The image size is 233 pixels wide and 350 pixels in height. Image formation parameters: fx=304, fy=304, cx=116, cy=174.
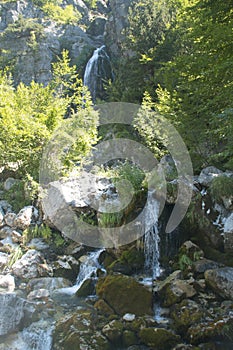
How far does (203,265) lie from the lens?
721cm

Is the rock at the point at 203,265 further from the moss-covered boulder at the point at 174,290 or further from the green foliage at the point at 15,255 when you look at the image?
the green foliage at the point at 15,255

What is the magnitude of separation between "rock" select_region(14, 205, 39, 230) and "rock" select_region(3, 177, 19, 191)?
2356 millimetres

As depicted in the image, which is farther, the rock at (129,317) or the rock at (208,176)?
the rock at (208,176)

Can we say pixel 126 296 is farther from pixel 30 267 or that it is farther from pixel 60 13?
pixel 60 13

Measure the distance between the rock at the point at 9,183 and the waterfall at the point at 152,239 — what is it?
22.6 feet

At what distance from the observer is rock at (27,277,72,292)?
26.6 feet

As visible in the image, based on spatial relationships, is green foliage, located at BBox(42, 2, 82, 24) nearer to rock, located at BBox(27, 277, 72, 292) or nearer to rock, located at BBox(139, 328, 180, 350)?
rock, located at BBox(27, 277, 72, 292)

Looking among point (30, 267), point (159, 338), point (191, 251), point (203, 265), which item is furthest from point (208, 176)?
point (30, 267)

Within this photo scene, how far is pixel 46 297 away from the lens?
7.61 m

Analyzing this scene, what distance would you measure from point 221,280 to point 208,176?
3.14 meters

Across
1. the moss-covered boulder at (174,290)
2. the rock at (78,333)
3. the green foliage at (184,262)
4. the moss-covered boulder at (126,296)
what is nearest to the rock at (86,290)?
the moss-covered boulder at (126,296)

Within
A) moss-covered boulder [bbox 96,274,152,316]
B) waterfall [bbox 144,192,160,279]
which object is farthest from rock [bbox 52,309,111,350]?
waterfall [bbox 144,192,160,279]

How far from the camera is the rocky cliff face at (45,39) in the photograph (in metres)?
26.5

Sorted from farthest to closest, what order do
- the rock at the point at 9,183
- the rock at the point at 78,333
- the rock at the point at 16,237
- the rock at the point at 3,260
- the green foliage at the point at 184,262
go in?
the rock at the point at 9,183, the rock at the point at 16,237, the rock at the point at 3,260, the green foliage at the point at 184,262, the rock at the point at 78,333
